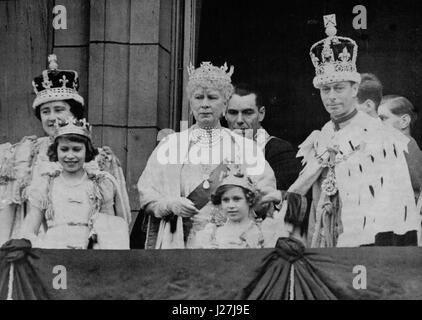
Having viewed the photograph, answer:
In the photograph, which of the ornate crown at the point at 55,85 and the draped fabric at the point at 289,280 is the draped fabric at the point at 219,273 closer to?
the draped fabric at the point at 289,280

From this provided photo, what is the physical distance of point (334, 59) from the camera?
16.7 m

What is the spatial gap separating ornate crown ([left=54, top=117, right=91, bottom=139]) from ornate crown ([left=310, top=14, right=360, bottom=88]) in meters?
2.20

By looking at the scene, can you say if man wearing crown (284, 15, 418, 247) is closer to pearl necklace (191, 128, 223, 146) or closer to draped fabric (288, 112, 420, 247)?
draped fabric (288, 112, 420, 247)

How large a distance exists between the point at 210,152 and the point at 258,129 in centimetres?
51

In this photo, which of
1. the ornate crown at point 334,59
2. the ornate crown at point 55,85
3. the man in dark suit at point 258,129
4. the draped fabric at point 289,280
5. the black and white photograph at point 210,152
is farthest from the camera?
the ornate crown at point 55,85

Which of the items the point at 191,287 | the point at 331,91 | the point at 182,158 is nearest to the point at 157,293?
the point at 191,287

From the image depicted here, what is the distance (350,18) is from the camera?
663 inches

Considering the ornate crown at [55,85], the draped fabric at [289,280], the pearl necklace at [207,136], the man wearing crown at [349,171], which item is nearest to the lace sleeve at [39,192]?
the ornate crown at [55,85]

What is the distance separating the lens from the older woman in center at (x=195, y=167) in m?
16.3

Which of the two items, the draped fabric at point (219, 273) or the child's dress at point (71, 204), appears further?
the child's dress at point (71, 204)

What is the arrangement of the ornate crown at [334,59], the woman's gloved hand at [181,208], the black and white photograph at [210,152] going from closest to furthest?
the black and white photograph at [210,152] → the woman's gloved hand at [181,208] → the ornate crown at [334,59]
